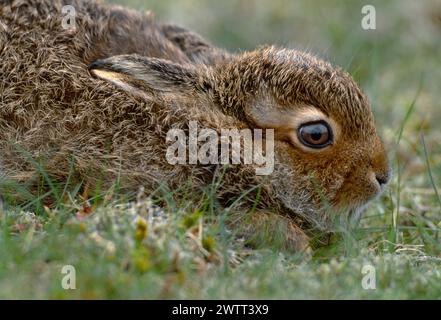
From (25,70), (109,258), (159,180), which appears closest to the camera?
(109,258)

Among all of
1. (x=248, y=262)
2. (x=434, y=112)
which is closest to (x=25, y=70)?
(x=248, y=262)

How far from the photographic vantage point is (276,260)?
16.9 feet

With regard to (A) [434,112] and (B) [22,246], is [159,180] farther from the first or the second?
(A) [434,112]

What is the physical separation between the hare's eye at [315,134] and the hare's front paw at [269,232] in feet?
1.88

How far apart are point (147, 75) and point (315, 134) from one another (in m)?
1.23

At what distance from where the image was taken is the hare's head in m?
5.89

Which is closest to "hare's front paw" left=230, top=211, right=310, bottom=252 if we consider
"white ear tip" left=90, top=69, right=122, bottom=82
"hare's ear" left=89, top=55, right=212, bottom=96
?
"hare's ear" left=89, top=55, right=212, bottom=96

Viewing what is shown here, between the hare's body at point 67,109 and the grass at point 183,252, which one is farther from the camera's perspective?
the hare's body at point 67,109

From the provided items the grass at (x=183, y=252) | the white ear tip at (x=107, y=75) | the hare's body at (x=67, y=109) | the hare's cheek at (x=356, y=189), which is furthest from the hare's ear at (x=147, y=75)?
the hare's cheek at (x=356, y=189)

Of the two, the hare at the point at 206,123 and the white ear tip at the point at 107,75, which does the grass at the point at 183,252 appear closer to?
the hare at the point at 206,123

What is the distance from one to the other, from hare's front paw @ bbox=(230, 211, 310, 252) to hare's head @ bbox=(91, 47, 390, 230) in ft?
0.79

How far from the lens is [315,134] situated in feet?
19.3

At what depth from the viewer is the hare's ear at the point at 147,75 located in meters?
5.97

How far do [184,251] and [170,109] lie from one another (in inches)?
57.6
